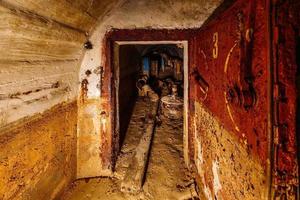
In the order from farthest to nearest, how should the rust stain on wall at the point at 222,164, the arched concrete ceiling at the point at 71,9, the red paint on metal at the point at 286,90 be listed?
1. the arched concrete ceiling at the point at 71,9
2. the rust stain on wall at the point at 222,164
3. the red paint on metal at the point at 286,90

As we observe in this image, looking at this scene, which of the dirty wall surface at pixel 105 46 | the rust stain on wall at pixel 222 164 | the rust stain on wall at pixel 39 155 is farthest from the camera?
the dirty wall surface at pixel 105 46

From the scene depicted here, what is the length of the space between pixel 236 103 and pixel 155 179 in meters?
1.92

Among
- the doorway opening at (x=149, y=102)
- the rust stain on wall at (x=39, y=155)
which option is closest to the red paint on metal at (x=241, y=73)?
the doorway opening at (x=149, y=102)

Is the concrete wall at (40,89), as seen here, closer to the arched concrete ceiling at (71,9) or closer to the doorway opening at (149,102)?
the arched concrete ceiling at (71,9)

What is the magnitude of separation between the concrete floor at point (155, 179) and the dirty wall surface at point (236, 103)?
22.6 inches

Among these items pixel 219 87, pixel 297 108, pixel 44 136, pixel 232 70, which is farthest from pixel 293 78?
pixel 44 136

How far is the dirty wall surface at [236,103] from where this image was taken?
904mm

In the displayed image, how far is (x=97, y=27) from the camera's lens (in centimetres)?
243

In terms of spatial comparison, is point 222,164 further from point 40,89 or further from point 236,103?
point 40,89

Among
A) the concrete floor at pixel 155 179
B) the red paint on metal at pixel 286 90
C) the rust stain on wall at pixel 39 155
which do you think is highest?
the red paint on metal at pixel 286 90

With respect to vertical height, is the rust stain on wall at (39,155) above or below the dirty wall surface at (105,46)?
below

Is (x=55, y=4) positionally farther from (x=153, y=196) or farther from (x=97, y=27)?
(x=153, y=196)

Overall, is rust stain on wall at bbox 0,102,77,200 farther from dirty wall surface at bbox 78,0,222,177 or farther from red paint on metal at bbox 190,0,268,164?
red paint on metal at bbox 190,0,268,164

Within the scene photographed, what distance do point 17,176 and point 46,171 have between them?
0.45m
